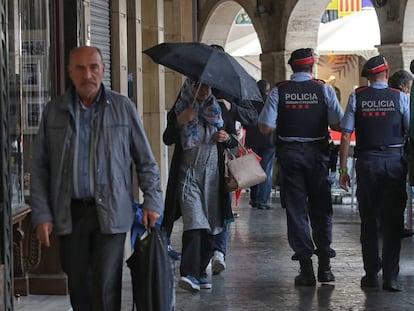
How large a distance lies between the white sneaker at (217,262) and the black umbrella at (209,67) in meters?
1.78

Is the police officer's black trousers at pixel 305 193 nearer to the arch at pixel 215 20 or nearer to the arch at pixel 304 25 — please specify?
the arch at pixel 304 25

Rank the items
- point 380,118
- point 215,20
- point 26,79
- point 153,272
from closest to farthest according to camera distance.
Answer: point 153,272 < point 26,79 < point 380,118 < point 215,20

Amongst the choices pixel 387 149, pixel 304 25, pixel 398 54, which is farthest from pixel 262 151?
pixel 387 149

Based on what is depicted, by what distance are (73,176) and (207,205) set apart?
108 inches

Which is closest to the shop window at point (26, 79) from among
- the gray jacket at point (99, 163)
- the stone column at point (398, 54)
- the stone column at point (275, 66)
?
the gray jacket at point (99, 163)

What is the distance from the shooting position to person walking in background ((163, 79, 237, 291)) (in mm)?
7930

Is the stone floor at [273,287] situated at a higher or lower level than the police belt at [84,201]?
lower

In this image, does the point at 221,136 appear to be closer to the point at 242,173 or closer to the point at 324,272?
the point at 242,173

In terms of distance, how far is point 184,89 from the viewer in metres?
8.05

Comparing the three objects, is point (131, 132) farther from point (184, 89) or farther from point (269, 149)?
point (269, 149)

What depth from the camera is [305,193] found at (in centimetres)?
841

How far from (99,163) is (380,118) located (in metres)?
3.41

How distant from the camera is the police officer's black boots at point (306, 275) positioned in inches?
333

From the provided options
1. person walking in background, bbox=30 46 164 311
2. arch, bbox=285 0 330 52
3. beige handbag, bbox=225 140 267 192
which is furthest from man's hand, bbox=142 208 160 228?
arch, bbox=285 0 330 52
